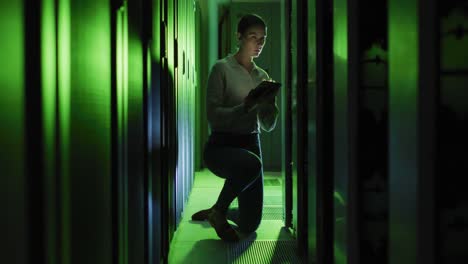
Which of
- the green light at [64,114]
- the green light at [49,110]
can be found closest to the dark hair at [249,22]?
the green light at [64,114]

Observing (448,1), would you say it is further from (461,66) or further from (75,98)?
(75,98)

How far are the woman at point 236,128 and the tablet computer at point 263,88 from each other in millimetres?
137

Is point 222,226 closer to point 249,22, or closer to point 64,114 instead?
point 249,22

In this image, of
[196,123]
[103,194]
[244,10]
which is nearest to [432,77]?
[103,194]

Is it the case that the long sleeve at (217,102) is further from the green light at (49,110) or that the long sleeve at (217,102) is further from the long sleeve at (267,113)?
the green light at (49,110)

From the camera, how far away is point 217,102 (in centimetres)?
314

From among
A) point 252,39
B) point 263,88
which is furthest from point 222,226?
point 252,39

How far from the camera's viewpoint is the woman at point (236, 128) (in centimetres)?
310

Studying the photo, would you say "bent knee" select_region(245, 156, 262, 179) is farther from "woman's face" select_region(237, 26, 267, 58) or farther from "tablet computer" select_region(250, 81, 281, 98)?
"woman's face" select_region(237, 26, 267, 58)

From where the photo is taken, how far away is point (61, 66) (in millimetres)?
833

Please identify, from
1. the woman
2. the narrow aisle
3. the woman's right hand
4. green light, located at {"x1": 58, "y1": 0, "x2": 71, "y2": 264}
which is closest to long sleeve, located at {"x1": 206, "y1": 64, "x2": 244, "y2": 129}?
the woman

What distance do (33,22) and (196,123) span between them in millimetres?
6415

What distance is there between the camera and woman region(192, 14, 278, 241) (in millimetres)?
3100

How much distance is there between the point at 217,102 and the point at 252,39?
0.51m
